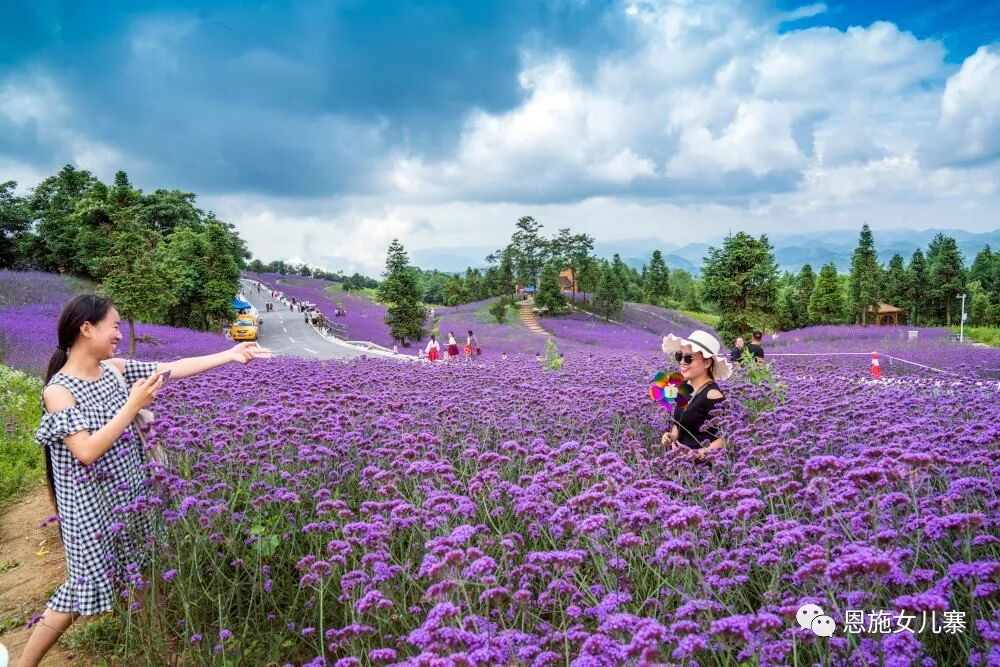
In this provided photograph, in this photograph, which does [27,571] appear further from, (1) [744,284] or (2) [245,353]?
(1) [744,284]

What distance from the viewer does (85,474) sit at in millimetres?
3838

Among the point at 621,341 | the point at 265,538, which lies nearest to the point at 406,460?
the point at 265,538

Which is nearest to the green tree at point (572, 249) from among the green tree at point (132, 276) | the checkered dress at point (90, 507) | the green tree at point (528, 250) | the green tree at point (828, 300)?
the green tree at point (528, 250)

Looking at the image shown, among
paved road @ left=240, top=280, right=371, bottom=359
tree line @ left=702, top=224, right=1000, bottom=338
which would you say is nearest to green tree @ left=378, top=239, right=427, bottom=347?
paved road @ left=240, top=280, right=371, bottom=359

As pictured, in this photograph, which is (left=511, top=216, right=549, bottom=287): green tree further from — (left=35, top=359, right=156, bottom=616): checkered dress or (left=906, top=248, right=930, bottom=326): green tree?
(left=35, top=359, right=156, bottom=616): checkered dress

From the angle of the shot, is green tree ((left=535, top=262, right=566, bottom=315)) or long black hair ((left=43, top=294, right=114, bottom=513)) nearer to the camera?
long black hair ((left=43, top=294, right=114, bottom=513))

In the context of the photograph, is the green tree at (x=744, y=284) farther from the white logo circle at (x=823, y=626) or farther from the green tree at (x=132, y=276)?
the white logo circle at (x=823, y=626)

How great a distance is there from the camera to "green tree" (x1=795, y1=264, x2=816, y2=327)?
6775 centimetres

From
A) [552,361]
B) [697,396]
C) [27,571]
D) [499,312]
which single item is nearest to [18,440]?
[27,571]

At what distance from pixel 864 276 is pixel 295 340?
48.7 metres

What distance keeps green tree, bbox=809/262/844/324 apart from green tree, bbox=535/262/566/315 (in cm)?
2655

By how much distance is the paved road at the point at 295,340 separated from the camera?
2827 cm

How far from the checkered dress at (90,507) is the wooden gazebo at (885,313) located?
65632mm

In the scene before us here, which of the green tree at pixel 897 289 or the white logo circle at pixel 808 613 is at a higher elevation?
the green tree at pixel 897 289
